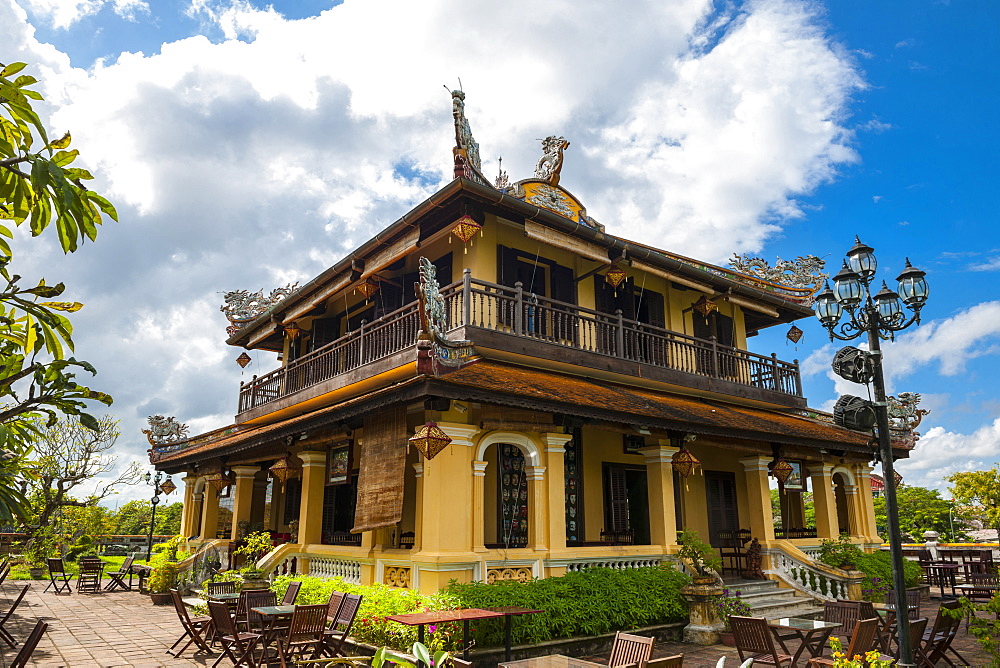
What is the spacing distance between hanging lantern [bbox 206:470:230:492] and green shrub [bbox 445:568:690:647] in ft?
33.0

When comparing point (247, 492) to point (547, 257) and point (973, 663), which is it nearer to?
point (547, 257)

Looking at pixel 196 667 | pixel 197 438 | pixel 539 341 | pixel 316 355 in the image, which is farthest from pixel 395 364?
pixel 197 438

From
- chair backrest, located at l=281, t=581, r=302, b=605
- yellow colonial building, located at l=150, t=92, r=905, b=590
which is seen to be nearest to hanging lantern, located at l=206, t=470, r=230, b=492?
yellow colonial building, located at l=150, t=92, r=905, b=590

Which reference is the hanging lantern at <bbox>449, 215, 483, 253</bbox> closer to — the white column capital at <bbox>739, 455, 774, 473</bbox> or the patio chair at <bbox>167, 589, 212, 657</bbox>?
the patio chair at <bbox>167, 589, 212, 657</bbox>

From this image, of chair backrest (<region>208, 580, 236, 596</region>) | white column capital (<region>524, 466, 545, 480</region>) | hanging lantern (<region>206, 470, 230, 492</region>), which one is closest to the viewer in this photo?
white column capital (<region>524, 466, 545, 480</region>)

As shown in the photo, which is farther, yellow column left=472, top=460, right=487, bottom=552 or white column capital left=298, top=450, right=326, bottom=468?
white column capital left=298, top=450, right=326, bottom=468

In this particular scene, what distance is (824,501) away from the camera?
16453mm

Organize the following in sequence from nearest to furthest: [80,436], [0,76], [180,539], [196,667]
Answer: [0,76] → [196,667] → [180,539] → [80,436]

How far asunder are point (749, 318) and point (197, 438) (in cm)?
1631

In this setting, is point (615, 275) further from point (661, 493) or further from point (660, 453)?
point (661, 493)

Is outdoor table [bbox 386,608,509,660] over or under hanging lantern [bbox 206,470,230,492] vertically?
under

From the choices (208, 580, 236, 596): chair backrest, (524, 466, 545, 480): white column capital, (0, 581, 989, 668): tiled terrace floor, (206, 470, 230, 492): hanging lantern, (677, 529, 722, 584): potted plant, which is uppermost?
(206, 470, 230, 492): hanging lantern

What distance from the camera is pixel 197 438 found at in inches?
784

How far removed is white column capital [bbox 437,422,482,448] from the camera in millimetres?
10195
